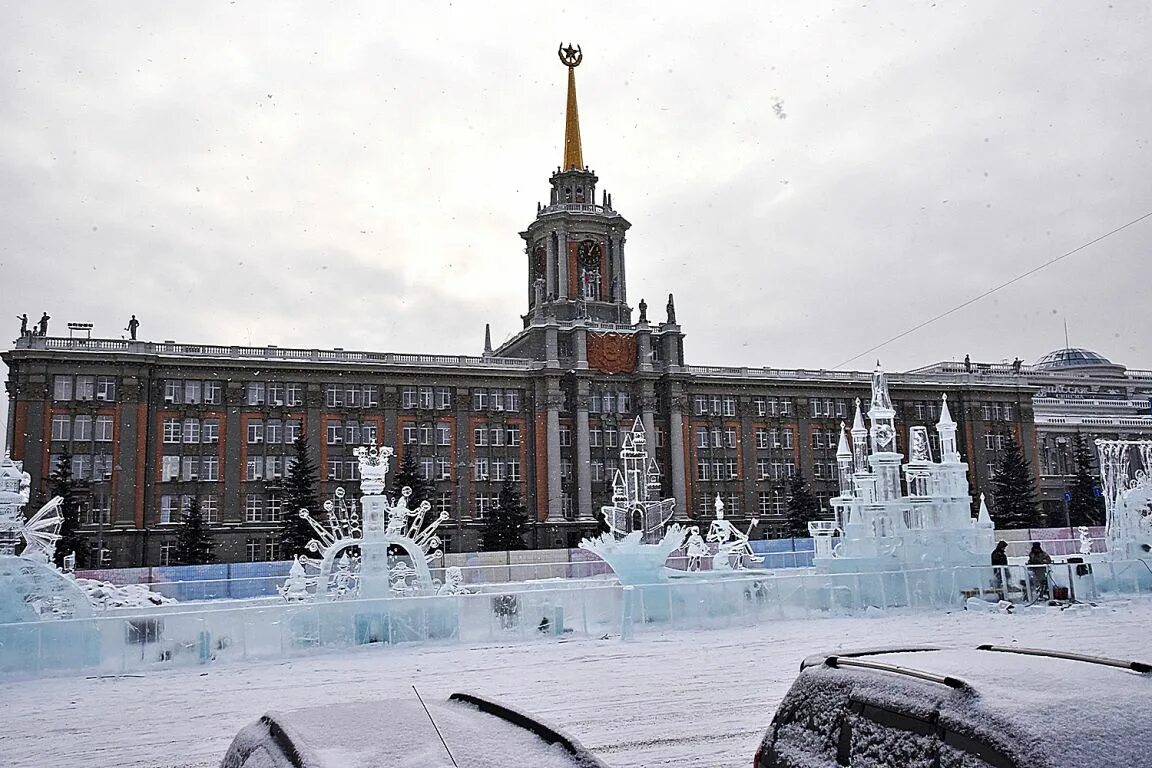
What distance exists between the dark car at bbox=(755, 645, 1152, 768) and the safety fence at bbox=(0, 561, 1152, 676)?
14.1 meters

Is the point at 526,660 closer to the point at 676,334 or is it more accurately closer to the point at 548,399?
the point at 548,399

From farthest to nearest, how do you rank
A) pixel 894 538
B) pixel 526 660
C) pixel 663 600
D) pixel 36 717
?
pixel 894 538 → pixel 663 600 → pixel 526 660 → pixel 36 717

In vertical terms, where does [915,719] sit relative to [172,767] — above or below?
above

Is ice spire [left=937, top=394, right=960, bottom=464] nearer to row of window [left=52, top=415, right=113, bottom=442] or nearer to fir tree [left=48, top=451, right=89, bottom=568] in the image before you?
fir tree [left=48, top=451, right=89, bottom=568]

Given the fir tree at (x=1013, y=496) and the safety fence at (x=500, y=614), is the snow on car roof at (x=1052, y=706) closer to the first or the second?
the safety fence at (x=500, y=614)

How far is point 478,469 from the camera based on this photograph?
222 ft

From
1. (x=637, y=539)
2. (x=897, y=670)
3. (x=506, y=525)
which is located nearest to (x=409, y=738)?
(x=897, y=670)

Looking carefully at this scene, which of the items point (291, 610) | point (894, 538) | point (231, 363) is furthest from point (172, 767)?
point (231, 363)

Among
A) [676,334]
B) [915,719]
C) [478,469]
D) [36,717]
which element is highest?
[676,334]

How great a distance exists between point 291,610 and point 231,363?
48626 mm

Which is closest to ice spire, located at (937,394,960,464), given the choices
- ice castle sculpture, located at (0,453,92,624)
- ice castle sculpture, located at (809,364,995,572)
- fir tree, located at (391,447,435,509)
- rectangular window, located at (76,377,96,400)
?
ice castle sculpture, located at (809,364,995,572)

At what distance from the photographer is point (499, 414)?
227ft

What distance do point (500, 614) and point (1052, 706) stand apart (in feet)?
52.9

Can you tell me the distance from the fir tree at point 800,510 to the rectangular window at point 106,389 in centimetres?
4556
